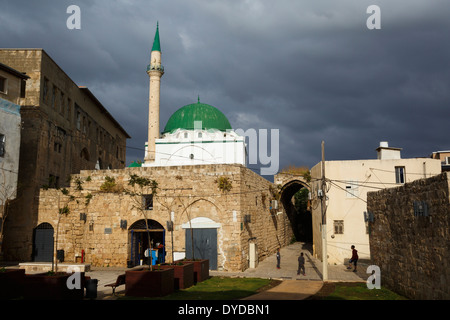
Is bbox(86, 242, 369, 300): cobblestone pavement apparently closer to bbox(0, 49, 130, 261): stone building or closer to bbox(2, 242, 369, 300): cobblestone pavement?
bbox(2, 242, 369, 300): cobblestone pavement

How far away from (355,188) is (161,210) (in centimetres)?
1179

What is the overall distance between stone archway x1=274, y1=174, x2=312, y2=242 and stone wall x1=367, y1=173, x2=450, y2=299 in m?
15.8

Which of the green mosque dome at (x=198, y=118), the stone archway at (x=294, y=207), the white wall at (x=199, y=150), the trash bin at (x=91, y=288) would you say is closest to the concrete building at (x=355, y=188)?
the stone archway at (x=294, y=207)

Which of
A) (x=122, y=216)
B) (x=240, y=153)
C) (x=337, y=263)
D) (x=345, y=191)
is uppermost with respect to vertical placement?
(x=240, y=153)

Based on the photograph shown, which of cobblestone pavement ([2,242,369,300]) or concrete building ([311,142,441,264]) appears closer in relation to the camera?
cobblestone pavement ([2,242,369,300])

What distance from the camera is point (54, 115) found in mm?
24594

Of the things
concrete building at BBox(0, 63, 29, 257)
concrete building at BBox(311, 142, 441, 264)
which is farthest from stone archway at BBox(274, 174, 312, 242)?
concrete building at BBox(0, 63, 29, 257)

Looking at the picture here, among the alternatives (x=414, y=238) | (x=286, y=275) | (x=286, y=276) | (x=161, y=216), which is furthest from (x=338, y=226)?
(x=414, y=238)

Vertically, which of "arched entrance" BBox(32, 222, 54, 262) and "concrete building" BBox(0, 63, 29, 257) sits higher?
"concrete building" BBox(0, 63, 29, 257)

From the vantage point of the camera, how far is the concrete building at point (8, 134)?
19000mm

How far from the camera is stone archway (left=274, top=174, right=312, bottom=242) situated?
31.3 m
